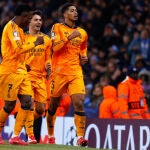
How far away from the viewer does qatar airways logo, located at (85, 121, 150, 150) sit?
15109 mm

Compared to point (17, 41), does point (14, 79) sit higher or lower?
lower

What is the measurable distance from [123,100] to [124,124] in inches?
26.6

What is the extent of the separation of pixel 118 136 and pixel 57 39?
2.79 m

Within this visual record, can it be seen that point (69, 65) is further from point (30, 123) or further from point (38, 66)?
point (30, 123)

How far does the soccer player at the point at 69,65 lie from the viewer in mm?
13781

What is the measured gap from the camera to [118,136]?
1565 centimetres

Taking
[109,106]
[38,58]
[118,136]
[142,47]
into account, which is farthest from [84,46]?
[142,47]

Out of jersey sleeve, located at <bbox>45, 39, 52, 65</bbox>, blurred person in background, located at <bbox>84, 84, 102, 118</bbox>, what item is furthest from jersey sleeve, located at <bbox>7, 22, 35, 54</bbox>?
blurred person in background, located at <bbox>84, 84, 102, 118</bbox>

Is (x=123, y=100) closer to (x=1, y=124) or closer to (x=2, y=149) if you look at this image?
(x=1, y=124)

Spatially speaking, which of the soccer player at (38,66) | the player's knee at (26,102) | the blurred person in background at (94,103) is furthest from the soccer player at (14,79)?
the blurred person in background at (94,103)

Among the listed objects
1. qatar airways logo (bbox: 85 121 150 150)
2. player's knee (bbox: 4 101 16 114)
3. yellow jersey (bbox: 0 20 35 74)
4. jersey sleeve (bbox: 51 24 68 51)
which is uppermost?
jersey sleeve (bbox: 51 24 68 51)

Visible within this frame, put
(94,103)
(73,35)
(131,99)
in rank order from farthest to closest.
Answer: (94,103)
(131,99)
(73,35)

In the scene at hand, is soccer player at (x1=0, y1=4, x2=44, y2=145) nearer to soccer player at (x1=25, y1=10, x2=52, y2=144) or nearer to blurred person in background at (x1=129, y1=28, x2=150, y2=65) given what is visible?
soccer player at (x1=25, y1=10, x2=52, y2=144)

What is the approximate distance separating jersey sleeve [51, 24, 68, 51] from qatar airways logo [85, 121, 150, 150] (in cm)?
248
